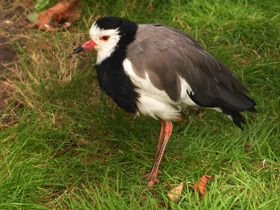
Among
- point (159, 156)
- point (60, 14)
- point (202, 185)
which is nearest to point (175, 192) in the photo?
point (202, 185)

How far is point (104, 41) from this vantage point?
320 cm

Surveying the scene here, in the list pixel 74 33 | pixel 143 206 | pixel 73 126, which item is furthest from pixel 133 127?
pixel 74 33

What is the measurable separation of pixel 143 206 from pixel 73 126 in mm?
971

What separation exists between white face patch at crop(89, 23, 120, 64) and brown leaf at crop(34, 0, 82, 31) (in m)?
1.39

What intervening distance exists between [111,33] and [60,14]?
61.7 inches

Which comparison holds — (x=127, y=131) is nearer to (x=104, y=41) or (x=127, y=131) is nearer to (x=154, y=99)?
(x=154, y=99)

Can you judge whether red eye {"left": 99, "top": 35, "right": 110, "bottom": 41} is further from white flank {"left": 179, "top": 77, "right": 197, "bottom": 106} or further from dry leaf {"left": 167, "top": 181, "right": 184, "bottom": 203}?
dry leaf {"left": 167, "top": 181, "right": 184, "bottom": 203}

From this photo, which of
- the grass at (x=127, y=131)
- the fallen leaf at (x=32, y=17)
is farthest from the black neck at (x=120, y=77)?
the fallen leaf at (x=32, y=17)

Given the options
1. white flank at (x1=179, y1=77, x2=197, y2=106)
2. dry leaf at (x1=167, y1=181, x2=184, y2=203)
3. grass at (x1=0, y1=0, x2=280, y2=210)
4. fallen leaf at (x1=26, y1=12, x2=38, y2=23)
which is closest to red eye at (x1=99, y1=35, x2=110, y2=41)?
white flank at (x1=179, y1=77, x2=197, y2=106)

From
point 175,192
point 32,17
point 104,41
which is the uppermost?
point 104,41

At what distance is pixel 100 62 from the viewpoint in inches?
127

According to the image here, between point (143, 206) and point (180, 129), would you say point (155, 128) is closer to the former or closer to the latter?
point (180, 129)

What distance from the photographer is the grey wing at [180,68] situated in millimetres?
3025

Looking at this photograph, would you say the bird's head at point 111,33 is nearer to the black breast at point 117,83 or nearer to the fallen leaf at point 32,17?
the black breast at point 117,83
